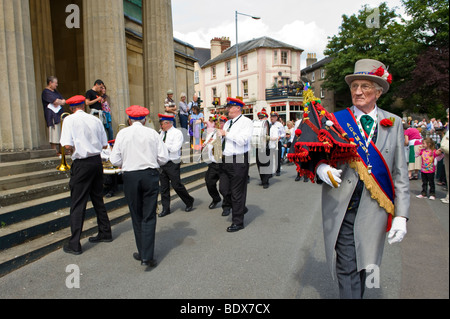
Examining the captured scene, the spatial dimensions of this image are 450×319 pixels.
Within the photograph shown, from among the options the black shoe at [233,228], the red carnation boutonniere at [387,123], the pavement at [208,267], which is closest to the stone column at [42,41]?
the pavement at [208,267]

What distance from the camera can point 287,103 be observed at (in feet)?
136

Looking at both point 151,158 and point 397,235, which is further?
point 151,158

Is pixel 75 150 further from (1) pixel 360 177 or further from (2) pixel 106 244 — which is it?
(1) pixel 360 177

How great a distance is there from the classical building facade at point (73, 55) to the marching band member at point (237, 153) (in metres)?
3.98

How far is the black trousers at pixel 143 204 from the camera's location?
4.03 m

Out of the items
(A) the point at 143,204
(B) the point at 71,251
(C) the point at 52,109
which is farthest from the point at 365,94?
(C) the point at 52,109

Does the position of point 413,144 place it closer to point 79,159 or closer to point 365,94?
point 365,94

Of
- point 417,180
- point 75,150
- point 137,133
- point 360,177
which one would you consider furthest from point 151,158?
point 417,180

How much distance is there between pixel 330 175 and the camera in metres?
2.40

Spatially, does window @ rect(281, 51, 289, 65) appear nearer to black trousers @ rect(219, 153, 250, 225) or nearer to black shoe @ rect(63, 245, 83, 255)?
black trousers @ rect(219, 153, 250, 225)

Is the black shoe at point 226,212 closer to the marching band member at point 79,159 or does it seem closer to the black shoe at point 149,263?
the black shoe at point 149,263

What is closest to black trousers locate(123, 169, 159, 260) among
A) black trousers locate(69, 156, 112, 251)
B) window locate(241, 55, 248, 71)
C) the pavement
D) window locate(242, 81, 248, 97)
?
the pavement

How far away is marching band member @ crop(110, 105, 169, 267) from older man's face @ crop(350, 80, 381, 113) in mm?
2619

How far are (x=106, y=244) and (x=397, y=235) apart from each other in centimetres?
411
